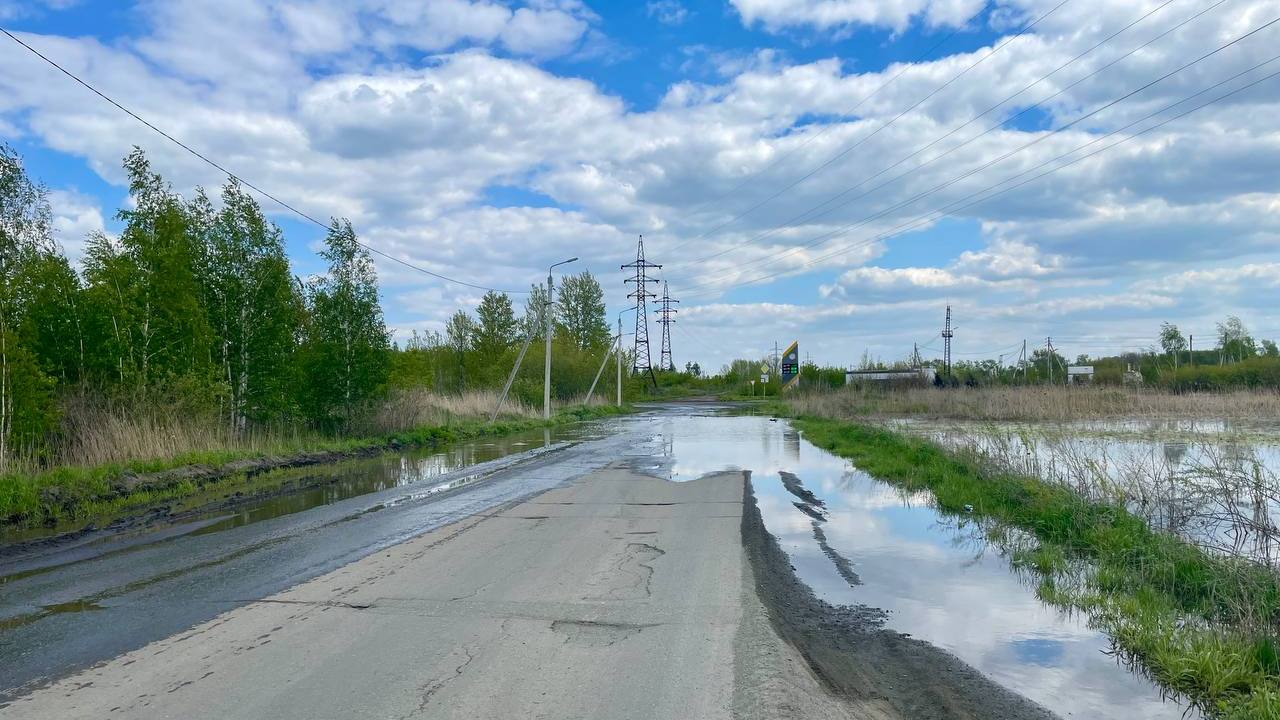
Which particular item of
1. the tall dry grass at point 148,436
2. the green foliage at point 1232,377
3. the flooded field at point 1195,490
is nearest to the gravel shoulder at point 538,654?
the flooded field at point 1195,490

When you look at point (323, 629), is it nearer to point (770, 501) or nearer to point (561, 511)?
point (561, 511)

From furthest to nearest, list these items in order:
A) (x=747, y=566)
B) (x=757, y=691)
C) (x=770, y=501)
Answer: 1. (x=770, y=501)
2. (x=747, y=566)
3. (x=757, y=691)

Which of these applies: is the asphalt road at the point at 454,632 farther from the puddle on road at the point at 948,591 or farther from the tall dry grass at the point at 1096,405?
the tall dry grass at the point at 1096,405

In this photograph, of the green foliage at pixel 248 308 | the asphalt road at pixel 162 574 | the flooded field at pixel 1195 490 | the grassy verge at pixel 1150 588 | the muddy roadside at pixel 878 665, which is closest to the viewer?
the muddy roadside at pixel 878 665

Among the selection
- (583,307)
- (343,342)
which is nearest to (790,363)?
(583,307)

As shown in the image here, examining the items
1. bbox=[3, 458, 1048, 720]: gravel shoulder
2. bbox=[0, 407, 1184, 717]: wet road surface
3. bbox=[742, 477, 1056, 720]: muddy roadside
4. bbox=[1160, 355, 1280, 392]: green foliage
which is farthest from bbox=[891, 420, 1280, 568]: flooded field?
bbox=[1160, 355, 1280, 392]: green foliage

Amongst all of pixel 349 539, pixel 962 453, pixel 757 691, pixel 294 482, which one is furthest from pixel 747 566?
pixel 294 482

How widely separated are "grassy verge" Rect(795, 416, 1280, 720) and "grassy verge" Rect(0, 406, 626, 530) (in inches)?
496

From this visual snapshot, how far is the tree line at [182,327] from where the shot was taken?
15523 mm

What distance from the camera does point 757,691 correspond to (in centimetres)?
506

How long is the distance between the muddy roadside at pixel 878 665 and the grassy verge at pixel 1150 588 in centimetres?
134

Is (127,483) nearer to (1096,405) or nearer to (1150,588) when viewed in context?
(1150,588)

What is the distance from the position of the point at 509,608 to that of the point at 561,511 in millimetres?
5685

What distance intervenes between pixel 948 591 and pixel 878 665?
2.67 metres
